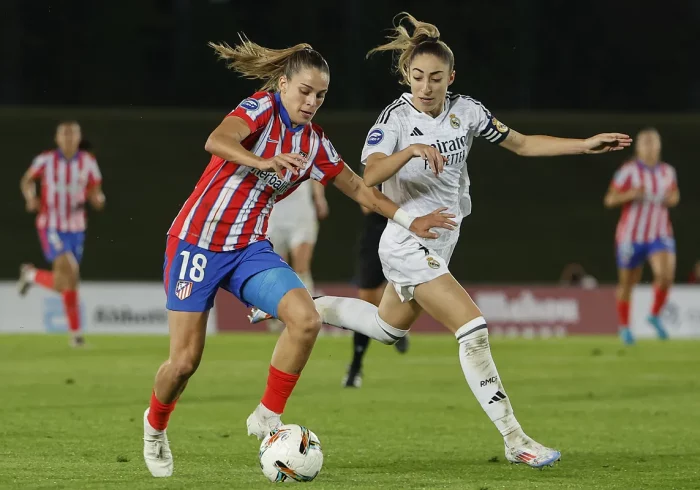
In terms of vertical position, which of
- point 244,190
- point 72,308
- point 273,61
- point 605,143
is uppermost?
point 273,61

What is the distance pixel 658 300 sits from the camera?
16031mm

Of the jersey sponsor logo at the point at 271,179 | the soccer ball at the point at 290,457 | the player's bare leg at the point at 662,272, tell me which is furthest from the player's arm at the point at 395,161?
the player's bare leg at the point at 662,272

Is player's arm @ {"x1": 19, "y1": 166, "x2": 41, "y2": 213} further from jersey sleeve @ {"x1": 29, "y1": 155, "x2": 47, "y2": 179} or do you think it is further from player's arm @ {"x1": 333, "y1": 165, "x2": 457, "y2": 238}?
player's arm @ {"x1": 333, "y1": 165, "x2": 457, "y2": 238}

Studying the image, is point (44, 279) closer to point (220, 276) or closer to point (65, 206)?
point (65, 206)

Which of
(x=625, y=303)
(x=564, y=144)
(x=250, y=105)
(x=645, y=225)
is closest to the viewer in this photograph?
(x=250, y=105)

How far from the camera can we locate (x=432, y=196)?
23.2ft

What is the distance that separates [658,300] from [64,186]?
741 centimetres

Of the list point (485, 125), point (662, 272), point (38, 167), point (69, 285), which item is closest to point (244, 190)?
point (485, 125)

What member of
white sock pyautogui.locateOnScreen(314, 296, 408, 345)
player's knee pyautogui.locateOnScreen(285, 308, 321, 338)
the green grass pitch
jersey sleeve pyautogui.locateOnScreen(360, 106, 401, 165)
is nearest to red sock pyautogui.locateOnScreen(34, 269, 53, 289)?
the green grass pitch

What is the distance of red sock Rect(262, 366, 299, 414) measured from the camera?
20.4ft

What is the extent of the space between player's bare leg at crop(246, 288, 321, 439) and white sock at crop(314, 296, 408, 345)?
103 cm

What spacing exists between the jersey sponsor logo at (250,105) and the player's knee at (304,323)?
3.21 ft

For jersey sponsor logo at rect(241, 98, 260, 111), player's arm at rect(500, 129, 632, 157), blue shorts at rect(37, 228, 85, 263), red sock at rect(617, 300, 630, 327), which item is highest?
jersey sponsor logo at rect(241, 98, 260, 111)

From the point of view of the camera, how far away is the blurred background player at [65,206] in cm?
1464
